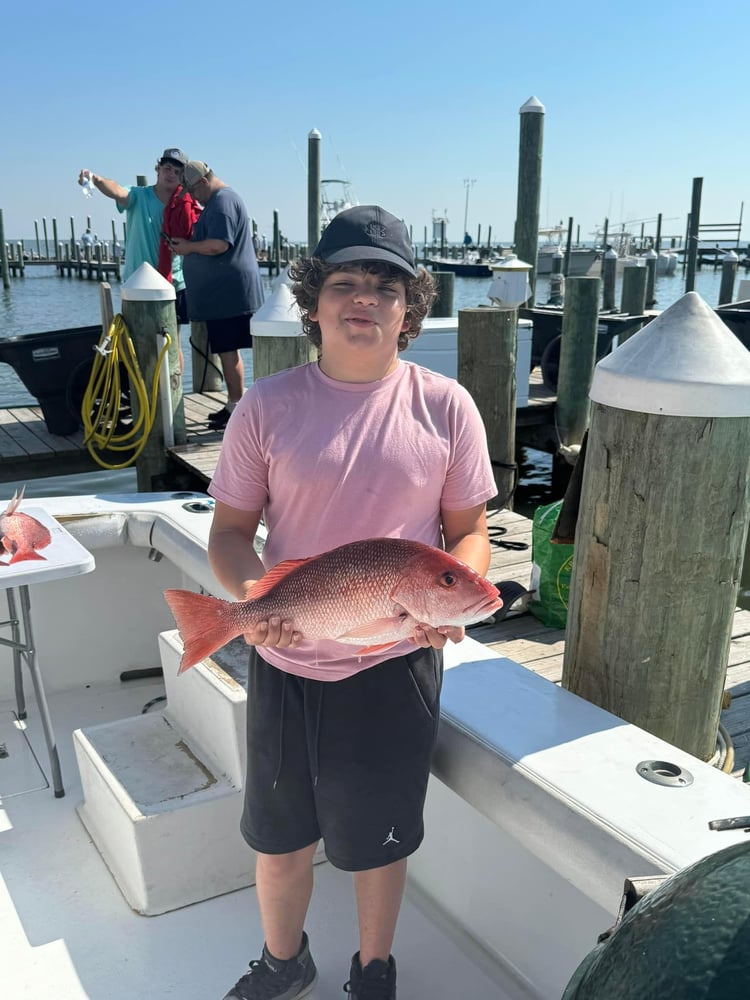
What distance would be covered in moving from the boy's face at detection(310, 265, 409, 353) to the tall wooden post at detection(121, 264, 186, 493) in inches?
184

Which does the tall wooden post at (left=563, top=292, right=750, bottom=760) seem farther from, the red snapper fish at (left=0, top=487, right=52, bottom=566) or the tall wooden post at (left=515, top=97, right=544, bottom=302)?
the tall wooden post at (left=515, top=97, right=544, bottom=302)

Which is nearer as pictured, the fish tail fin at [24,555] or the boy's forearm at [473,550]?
the boy's forearm at [473,550]

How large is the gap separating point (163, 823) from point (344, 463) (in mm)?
1381

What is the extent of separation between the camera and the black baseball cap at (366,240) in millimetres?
1768

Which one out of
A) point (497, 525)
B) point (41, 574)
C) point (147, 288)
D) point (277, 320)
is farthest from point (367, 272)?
point (147, 288)

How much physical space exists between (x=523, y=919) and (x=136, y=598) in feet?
7.92

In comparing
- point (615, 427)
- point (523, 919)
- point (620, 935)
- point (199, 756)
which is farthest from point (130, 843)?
point (620, 935)

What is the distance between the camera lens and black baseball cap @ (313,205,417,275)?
5.80 ft

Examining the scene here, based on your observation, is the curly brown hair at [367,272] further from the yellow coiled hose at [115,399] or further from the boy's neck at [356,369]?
the yellow coiled hose at [115,399]

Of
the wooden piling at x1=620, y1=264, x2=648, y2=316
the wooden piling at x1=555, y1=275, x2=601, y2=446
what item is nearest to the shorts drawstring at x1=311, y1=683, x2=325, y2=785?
the wooden piling at x1=555, y1=275, x2=601, y2=446

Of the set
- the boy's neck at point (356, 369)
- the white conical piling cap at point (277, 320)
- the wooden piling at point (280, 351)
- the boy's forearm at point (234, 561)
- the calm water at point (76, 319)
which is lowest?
the calm water at point (76, 319)

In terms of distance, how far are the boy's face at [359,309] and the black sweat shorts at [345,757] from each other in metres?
0.69

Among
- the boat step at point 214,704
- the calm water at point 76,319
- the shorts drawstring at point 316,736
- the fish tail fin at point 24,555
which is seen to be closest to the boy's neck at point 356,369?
the shorts drawstring at point 316,736

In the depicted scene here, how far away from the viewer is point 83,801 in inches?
122
